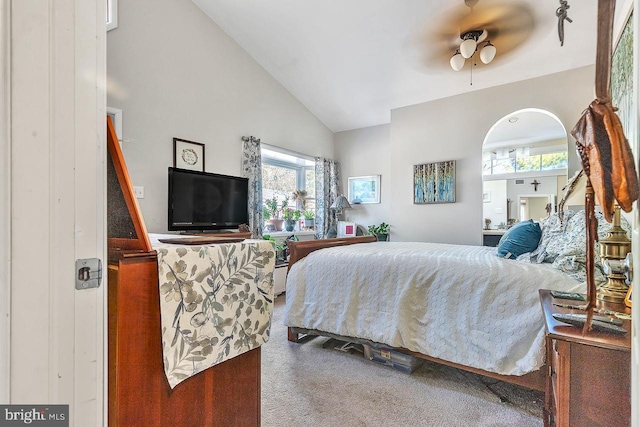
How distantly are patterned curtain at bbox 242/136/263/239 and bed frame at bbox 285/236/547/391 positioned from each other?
1.39 metres

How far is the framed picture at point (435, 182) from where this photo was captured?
14.0ft

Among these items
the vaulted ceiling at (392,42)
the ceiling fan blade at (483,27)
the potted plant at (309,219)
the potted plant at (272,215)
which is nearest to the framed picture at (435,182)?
the vaulted ceiling at (392,42)

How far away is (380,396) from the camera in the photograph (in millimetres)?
1770

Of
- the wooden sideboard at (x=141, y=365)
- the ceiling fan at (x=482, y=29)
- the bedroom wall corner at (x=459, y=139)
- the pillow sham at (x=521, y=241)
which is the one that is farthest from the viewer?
the bedroom wall corner at (x=459, y=139)

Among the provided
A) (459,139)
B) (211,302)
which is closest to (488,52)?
(459,139)

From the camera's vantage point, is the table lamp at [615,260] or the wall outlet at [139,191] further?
the wall outlet at [139,191]

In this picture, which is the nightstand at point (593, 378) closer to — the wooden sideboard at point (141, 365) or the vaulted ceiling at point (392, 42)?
the wooden sideboard at point (141, 365)

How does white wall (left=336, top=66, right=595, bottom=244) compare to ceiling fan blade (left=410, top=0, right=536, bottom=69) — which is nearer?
ceiling fan blade (left=410, top=0, right=536, bottom=69)

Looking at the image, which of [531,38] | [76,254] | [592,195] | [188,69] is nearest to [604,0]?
[592,195]

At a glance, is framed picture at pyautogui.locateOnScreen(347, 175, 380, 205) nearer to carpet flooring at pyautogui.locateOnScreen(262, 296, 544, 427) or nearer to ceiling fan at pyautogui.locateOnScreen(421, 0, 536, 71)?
ceiling fan at pyautogui.locateOnScreen(421, 0, 536, 71)

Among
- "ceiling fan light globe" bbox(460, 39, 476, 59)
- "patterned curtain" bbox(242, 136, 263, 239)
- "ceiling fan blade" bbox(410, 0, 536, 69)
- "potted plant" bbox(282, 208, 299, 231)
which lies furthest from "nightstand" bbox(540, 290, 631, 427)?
"potted plant" bbox(282, 208, 299, 231)

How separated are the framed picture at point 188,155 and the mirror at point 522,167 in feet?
11.9

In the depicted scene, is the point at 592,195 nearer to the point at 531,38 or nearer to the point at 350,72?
the point at 531,38

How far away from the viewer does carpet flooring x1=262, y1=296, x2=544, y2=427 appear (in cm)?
157
